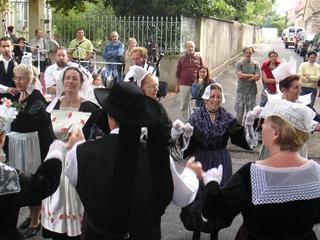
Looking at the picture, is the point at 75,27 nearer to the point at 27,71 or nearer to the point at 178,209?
the point at 178,209

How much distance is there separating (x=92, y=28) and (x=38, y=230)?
11.8 m

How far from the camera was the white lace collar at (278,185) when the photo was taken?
267 cm

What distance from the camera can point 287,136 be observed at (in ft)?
8.76

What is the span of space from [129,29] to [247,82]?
7.01 m

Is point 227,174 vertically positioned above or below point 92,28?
below

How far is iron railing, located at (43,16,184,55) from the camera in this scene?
1517 cm

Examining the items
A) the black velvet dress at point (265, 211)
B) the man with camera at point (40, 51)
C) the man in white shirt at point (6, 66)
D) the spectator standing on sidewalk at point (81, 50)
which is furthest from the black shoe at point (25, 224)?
the man with camera at point (40, 51)

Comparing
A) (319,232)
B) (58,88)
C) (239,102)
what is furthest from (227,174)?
(239,102)

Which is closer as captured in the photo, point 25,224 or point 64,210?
point 64,210

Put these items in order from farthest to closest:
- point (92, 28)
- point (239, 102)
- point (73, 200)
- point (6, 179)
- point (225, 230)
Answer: point (92, 28) → point (239, 102) → point (225, 230) → point (73, 200) → point (6, 179)

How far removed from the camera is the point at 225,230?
535 cm

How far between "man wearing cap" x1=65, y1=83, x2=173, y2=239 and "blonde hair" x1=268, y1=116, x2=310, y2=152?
Result: 62 cm

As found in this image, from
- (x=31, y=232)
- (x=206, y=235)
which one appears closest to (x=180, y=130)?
(x=206, y=235)

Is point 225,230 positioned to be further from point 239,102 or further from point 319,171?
point 239,102
